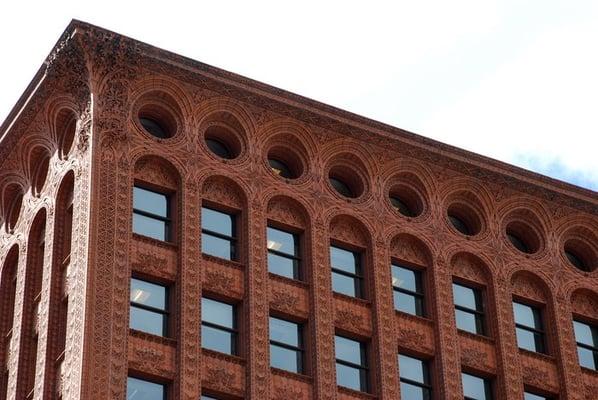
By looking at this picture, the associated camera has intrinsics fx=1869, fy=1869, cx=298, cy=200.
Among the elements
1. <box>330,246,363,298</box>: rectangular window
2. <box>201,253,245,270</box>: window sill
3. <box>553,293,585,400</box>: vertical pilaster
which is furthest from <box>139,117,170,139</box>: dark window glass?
<box>553,293,585,400</box>: vertical pilaster

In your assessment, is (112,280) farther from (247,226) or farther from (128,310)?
(247,226)

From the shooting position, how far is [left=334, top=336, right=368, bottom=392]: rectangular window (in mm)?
62438

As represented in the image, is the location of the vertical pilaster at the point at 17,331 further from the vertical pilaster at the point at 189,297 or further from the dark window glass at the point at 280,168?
the dark window glass at the point at 280,168

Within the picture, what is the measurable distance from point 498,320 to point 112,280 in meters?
15.6

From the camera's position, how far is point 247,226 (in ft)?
210

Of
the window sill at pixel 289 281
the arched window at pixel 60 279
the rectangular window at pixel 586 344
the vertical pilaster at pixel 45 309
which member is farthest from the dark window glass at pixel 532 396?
the vertical pilaster at pixel 45 309

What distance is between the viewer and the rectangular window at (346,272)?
65.2 metres

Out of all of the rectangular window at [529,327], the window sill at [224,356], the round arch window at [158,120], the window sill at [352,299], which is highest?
the round arch window at [158,120]

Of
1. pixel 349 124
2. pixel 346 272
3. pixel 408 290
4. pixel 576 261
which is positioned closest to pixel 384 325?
pixel 346 272

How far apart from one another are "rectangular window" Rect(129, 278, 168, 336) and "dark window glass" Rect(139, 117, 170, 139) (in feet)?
21.7

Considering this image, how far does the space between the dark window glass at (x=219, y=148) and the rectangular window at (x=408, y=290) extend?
717 cm

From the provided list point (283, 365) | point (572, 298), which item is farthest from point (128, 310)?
point (572, 298)

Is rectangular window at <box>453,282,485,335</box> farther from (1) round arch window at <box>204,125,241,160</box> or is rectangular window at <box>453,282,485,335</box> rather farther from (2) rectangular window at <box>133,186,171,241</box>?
(2) rectangular window at <box>133,186,171,241</box>

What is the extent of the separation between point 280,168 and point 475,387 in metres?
10.5
